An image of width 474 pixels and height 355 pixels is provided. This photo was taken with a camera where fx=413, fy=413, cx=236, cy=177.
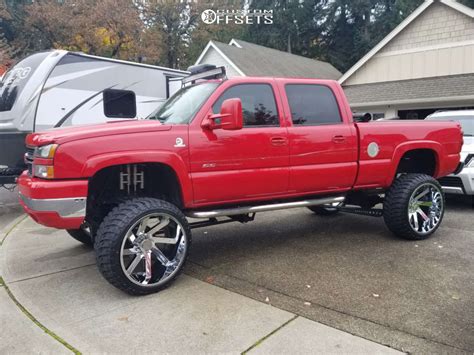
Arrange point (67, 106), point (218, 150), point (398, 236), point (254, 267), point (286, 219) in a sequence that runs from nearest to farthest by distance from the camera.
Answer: point (218, 150), point (254, 267), point (398, 236), point (286, 219), point (67, 106)

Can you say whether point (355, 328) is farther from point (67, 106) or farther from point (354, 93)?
point (354, 93)

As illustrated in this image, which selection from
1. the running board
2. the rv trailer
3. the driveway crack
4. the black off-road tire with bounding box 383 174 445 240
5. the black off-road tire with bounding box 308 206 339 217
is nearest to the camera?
the driveway crack

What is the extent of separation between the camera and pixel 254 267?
452cm

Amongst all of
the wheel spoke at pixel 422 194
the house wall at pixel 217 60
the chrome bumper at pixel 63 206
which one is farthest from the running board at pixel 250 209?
the house wall at pixel 217 60

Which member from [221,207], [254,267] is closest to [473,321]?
[254,267]

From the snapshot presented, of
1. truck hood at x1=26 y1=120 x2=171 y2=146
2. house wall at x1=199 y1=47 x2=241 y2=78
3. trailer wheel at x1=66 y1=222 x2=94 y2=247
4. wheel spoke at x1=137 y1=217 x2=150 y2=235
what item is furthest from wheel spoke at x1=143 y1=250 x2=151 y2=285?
house wall at x1=199 y1=47 x2=241 y2=78

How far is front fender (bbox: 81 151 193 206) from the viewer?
3.66 metres

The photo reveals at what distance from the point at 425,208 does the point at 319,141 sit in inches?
78.5

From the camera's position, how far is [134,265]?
3.78 meters

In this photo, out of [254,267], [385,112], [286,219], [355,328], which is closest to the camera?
[355,328]

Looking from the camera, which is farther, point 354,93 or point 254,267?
point 354,93

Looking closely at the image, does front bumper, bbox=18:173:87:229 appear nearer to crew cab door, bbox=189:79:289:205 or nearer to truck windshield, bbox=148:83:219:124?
crew cab door, bbox=189:79:289:205

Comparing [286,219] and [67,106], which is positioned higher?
[67,106]

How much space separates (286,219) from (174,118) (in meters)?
3.15
